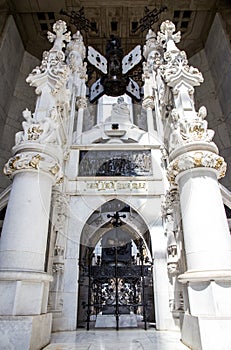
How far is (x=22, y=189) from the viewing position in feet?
14.0

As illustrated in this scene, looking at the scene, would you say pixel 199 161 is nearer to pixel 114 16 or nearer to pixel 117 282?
pixel 117 282

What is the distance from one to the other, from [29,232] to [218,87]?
1007 cm

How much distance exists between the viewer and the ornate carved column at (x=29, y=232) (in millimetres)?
3412

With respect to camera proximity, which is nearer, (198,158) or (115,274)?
(198,158)

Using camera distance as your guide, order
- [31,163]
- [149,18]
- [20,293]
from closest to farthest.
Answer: [20,293]
[31,163]
[149,18]

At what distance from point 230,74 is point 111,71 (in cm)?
514

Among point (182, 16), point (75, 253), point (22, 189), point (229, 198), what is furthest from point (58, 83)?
point (182, 16)

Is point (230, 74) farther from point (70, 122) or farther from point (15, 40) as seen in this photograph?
point (15, 40)

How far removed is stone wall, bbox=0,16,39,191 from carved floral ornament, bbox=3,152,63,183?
5.19 metres

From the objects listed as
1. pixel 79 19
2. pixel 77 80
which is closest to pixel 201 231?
pixel 77 80

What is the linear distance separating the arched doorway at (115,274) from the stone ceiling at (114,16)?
31.3ft

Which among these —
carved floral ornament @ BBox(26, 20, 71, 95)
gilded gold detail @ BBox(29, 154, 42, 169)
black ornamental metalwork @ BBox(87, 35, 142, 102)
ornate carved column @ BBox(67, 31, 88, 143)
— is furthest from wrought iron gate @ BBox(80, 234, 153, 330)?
black ornamental metalwork @ BBox(87, 35, 142, 102)

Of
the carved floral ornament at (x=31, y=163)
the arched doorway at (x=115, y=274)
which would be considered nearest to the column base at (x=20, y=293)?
the carved floral ornament at (x=31, y=163)

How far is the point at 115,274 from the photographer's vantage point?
6484mm
